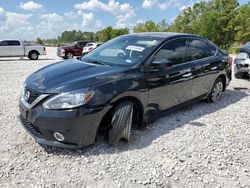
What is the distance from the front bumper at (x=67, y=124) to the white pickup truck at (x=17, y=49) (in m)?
16.2

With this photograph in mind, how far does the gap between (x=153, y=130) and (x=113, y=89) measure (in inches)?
46.3

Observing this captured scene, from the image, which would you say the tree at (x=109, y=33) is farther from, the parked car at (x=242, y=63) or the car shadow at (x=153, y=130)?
the car shadow at (x=153, y=130)

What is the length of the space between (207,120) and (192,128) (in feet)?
1.81

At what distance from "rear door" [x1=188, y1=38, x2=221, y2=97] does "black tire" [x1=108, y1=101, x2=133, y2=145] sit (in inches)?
74.8

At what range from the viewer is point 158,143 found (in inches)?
150

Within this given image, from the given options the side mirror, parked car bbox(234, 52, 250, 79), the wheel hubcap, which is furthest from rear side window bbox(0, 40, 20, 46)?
the side mirror

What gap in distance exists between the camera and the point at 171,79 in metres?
4.39

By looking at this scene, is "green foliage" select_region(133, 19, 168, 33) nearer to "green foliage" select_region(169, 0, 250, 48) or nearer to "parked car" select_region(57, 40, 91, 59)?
"green foliage" select_region(169, 0, 250, 48)

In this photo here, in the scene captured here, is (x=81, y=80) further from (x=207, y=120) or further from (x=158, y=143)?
(x=207, y=120)

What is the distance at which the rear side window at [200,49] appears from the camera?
199 inches

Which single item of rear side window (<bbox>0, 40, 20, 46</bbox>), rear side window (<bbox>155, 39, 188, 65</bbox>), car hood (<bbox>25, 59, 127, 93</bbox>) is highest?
rear side window (<bbox>0, 40, 20, 46</bbox>)

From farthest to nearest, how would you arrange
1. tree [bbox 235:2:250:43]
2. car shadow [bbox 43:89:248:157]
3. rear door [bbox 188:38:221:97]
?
tree [bbox 235:2:250:43], rear door [bbox 188:38:221:97], car shadow [bbox 43:89:248:157]

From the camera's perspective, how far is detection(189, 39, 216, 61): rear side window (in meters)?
5.06

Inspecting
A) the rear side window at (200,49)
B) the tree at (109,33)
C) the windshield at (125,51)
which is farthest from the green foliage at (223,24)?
the windshield at (125,51)
